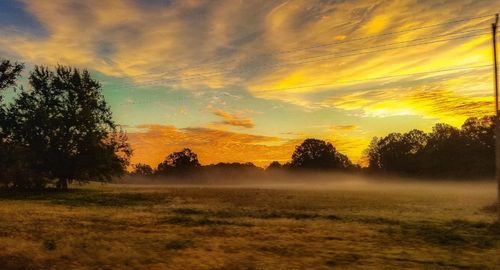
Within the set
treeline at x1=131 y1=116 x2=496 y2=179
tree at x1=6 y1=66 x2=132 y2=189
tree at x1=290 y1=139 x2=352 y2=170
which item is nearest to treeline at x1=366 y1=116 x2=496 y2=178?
treeline at x1=131 y1=116 x2=496 y2=179

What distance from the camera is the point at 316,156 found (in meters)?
187

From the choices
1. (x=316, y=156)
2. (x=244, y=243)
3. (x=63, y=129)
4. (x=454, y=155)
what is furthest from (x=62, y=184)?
(x=316, y=156)

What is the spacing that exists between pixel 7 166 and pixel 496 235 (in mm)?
55070

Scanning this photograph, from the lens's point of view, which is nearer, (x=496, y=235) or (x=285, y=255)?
(x=285, y=255)

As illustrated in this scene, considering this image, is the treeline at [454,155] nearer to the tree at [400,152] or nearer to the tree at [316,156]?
the tree at [400,152]

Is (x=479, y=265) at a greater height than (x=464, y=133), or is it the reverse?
(x=464, y=133)

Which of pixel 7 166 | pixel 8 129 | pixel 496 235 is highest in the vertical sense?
pixel 8 129

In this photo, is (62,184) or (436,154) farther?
(436,154)

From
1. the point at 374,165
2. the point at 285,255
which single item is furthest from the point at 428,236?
the point at 374,165

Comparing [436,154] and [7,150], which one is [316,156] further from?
[7,150]

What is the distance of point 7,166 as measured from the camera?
5706 cm

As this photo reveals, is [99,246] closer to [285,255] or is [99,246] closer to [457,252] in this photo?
[285,255]

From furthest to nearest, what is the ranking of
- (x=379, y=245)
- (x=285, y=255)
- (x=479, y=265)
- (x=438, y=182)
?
(x=438, y=182)
(x=379, y=245)
(x=285, y=255)
(x=479, y=265)

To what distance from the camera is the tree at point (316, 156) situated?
186m
